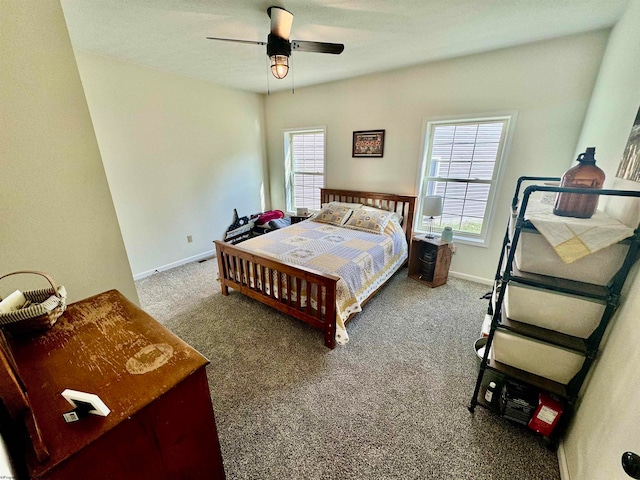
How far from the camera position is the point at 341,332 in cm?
201

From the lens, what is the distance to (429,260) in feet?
10.0

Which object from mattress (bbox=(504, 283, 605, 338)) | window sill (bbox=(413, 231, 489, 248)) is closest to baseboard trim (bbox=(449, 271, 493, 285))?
window sill (bbox=(413, 231, 489, 248))

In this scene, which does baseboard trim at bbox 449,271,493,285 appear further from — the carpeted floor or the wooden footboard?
the wooden footboard

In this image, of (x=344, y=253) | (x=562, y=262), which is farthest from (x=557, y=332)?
(x=344, y=253)

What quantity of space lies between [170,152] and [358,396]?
3.59 m

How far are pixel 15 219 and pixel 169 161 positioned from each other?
260cm

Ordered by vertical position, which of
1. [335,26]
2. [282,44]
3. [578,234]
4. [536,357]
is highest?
[335,26]

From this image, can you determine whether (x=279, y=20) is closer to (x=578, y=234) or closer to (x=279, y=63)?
(x=279, y=63)

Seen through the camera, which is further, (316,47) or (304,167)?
(304,167)

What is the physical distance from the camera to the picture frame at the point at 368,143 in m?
3.43

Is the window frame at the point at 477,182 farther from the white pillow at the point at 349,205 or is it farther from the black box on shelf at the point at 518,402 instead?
the black box on shelf at the point at 518,402

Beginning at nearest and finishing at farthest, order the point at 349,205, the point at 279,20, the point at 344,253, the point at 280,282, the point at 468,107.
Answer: the point at 279,20
the point at 280,282
the point at 344,253
the point at 468,107
the point at 349,205

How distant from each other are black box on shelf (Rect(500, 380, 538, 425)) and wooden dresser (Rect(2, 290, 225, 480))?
1512mm

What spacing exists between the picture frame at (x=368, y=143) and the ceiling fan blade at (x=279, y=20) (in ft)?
6.03
